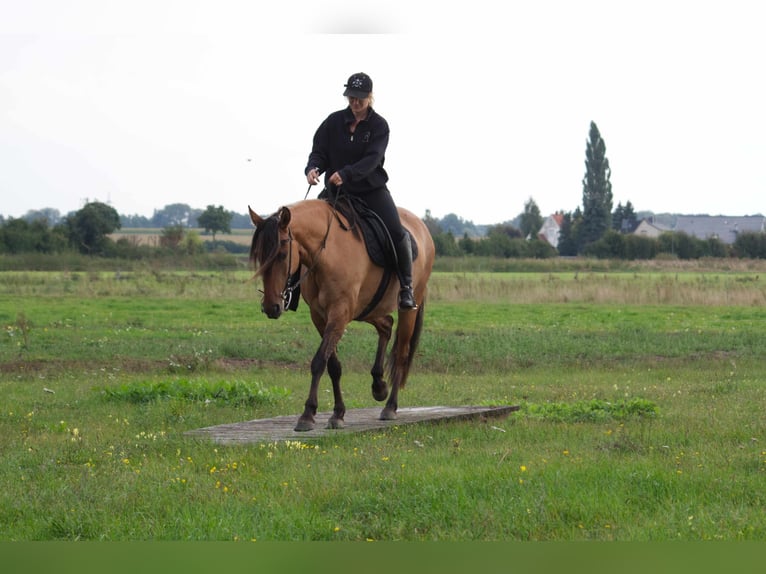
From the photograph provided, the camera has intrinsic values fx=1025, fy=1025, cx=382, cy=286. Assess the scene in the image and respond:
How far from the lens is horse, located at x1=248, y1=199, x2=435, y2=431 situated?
31.3 ft

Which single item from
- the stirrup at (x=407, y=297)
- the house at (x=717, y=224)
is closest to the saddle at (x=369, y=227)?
the stirrup at (x=407, y=297)

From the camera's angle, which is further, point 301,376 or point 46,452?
point 301,376

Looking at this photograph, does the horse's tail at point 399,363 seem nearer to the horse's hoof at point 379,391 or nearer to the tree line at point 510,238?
the horse's hoof at point 379,391

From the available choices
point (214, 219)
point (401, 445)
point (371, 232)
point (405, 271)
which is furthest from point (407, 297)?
point (214, 219)

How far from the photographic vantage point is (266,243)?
953 cm

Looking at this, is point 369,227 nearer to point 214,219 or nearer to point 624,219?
point 214,219

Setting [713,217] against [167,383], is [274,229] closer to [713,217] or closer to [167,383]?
[167,383]

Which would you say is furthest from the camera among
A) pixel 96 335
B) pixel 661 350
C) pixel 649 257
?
pixel 649 257

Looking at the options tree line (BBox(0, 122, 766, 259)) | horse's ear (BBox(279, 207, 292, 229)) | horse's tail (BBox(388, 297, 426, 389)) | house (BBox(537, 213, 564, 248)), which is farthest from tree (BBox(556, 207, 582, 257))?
horse's ear (BBox(279, 207, 292, 229))

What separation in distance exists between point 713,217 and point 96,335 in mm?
127883

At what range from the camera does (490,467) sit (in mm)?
7883

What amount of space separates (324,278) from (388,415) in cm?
170

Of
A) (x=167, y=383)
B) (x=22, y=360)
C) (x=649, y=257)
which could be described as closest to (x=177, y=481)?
(x=167, y=383)

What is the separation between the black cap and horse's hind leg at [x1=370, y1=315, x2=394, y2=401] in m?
2.69
